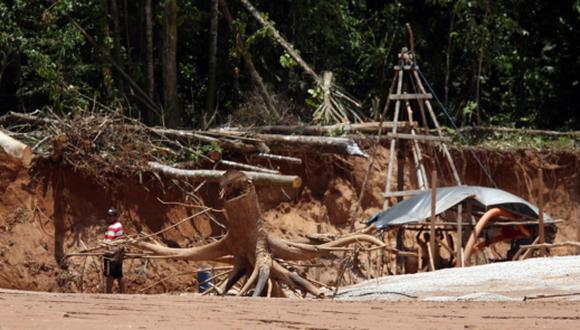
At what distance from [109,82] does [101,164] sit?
9.74ft

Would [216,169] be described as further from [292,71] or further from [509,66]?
[509,66]

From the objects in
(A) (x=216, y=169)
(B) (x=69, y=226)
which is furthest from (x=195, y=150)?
(B) (x=69, y=226)

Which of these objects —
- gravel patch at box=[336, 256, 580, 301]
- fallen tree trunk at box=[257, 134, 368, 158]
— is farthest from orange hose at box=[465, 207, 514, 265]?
fallen tree trunk at box=[257, 134, 368, 158]

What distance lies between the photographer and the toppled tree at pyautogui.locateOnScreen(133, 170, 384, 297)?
15039 mm

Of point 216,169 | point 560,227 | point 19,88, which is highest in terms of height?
point 19,88

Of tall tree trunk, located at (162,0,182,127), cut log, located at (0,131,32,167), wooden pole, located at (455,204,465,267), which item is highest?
tall tree trunk, located at (162,0,182,127)

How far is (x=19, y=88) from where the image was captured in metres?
25.4

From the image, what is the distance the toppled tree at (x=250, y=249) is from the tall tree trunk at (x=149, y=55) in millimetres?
9834

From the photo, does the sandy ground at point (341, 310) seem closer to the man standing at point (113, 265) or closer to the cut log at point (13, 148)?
the cut log at point (13, 148)

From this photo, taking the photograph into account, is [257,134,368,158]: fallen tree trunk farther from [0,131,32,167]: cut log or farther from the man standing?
[0,131,32,167]: cut log

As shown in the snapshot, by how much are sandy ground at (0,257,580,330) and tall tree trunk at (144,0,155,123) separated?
11727 mm

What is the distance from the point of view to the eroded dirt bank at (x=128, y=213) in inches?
851

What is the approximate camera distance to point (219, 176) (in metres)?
21.9

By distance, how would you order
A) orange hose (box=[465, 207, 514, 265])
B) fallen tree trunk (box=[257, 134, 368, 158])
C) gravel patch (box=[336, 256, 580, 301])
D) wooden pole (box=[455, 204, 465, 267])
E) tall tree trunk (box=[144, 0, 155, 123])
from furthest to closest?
tall tree trunk (box=[144, 0, 155, 123]), fallen tree trunk (box=[257, 134, 368, 158]), orange hose (box=[465, 207, 514, 265]), wooden pole (box=[455, 204, 465, 267]), gravel patch (box=[336, 256, 580, 301])
